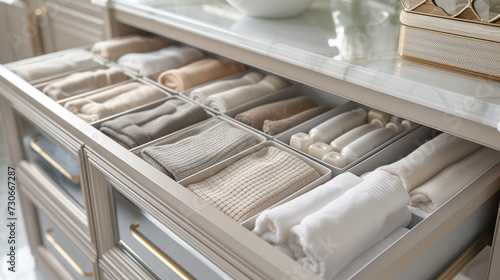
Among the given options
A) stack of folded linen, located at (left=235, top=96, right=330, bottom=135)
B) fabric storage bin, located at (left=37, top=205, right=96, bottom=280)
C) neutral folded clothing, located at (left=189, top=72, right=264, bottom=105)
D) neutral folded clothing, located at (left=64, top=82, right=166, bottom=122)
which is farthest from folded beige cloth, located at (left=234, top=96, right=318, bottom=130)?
fabric storage bin, located at (left=37, top=205, right=96, bottom=280)

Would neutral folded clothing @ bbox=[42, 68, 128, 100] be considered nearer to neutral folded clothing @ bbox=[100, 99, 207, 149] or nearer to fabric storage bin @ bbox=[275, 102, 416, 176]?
neutral folded clothing @ bbox=[100, 99, 207, 149]

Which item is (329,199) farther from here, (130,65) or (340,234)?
(130,65)

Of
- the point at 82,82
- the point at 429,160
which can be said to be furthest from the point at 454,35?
the point at 82,82

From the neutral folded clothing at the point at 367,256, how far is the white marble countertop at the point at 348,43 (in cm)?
19

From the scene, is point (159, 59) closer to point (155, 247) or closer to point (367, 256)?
point (155, 247)

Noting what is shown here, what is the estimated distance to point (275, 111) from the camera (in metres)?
0.99

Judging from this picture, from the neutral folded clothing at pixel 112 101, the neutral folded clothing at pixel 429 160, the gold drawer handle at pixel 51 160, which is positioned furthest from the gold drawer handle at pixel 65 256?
the neutral folded clothing at pixel 429 160

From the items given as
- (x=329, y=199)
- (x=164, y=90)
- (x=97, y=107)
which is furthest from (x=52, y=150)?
(x=329, y=199)

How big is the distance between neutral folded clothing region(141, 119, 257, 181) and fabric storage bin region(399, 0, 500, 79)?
1.09 ft

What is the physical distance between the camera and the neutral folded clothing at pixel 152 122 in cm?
90

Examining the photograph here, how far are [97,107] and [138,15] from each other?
306 mm

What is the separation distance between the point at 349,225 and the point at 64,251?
845 millimetres

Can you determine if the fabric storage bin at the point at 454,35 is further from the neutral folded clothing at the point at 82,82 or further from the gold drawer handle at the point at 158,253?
the neutral folded clothing at the point at 82,82

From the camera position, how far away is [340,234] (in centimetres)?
60
